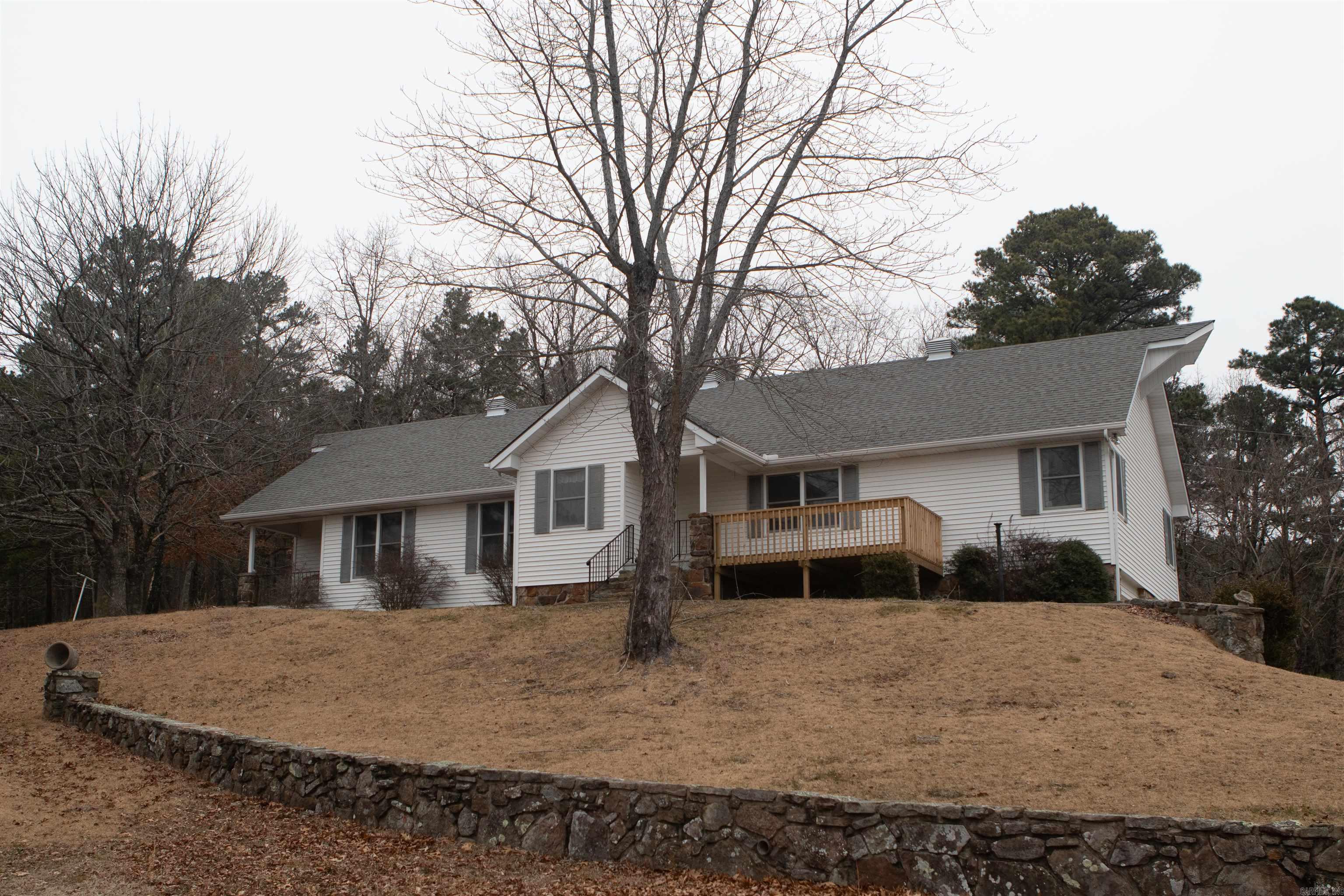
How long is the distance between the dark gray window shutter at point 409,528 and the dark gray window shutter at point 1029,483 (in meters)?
12.5

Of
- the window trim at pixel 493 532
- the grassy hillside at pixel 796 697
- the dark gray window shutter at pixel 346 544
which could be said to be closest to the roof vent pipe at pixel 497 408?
the dark gray window shutter at pixel 346 544

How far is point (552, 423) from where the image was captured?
2291 centimetres

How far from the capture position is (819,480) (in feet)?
73.3

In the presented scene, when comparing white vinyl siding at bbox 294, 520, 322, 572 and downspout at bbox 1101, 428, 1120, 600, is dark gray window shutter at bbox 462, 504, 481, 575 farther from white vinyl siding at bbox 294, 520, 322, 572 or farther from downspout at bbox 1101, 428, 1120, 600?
downspout at bbox 1101, 428, 1120, 600

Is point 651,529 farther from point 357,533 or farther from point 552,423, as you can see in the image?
point 357,533

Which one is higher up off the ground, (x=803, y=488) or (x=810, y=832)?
(x=803, y=488)

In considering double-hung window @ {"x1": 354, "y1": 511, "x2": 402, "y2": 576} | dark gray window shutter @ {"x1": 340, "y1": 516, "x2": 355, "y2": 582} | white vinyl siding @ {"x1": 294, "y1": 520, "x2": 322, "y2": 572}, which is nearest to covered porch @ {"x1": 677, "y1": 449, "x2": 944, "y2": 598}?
double-hung window @ {"x1": 354, "y1": 511, "x2": 402, "y2": 576}

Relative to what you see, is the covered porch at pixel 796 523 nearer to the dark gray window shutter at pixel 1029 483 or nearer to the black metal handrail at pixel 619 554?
the black metal handrail at pixel 619 554

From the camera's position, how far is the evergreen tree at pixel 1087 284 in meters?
38.6

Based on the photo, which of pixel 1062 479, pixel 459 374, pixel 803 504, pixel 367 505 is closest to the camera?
pixel 1062 479

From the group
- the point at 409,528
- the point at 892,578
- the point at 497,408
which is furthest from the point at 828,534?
the point at 497,408

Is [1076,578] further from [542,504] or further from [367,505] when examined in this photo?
[367,505]

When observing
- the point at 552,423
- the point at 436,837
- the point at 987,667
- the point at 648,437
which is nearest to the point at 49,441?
the point at 552,423

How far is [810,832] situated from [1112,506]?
12.4m
